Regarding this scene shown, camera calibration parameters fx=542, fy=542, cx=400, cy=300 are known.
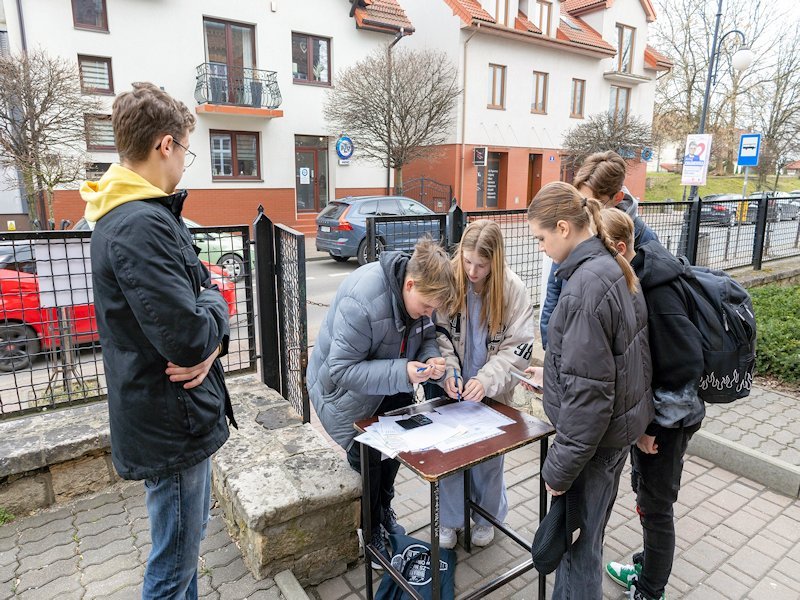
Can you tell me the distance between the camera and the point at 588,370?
185cm

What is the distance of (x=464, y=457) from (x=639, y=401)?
0.68 meters

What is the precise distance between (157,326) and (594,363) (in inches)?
55.4

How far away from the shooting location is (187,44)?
16.4 metres

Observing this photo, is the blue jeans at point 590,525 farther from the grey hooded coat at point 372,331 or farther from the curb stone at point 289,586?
the curb stone at point 289,586

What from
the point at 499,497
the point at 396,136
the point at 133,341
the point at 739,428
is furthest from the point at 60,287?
the point at 396,136

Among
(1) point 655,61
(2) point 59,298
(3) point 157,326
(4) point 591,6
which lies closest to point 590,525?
(3) point 157,326

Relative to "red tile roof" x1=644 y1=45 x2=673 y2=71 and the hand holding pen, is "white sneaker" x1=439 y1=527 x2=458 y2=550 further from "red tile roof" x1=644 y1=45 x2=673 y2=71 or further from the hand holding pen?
"red tile roof" x1=644 y1=45 x2=673 y2=71

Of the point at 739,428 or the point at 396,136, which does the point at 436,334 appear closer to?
the point at 739,428

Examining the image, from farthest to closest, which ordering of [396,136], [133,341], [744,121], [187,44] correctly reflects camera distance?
[744,121] → [396,136] → [187,44] → [133,341]

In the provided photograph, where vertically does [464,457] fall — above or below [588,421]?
below

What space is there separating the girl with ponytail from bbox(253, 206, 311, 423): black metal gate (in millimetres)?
1716

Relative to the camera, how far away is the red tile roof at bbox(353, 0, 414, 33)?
19.0 meters

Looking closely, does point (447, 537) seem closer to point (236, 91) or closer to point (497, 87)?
point (236, 91)

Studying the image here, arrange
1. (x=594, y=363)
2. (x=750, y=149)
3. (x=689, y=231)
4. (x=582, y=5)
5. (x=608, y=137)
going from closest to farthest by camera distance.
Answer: (x=594, y=363) → (x=689, y=231) → (x=750, y=149) → (x=608, y=137) → (x=582, y=5)
